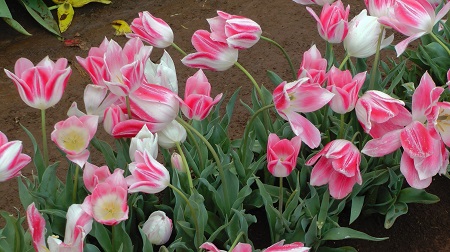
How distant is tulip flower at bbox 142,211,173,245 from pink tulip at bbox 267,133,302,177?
0.77 feet

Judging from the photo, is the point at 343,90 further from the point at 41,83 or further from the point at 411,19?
the point at 41,83

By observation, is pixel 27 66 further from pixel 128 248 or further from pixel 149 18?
pixel 128 248

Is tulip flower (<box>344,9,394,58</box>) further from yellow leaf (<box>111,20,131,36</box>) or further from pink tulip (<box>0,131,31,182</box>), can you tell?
yellow leaf (<box>111,20,131,36</box>)

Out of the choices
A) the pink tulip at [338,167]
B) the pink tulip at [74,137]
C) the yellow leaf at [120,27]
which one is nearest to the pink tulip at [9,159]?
the pink tulip at [74,137]

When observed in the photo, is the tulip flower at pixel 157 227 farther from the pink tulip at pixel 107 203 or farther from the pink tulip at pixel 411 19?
the pink tulip at pixel 411 19

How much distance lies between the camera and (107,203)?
4.34 feet

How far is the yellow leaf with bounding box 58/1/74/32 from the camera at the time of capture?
353 cm

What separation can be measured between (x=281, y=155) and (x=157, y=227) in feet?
0.97

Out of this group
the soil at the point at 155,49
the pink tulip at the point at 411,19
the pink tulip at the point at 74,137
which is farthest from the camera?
the soil at the point at 155,49

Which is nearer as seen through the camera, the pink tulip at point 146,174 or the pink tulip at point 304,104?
the pink tulip at point 146,174

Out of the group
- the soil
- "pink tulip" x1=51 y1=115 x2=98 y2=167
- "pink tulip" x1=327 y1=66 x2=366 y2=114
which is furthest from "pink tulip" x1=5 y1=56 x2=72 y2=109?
the soil

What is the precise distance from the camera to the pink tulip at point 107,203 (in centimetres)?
131

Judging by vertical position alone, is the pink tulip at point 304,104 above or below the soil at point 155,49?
above

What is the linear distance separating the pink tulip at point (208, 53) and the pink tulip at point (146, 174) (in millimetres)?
336
